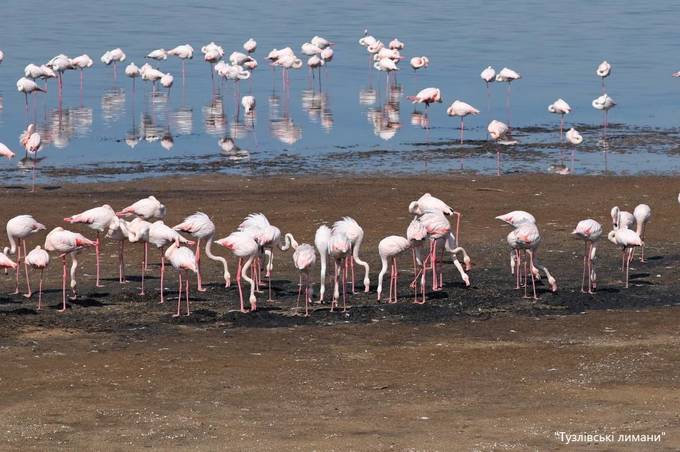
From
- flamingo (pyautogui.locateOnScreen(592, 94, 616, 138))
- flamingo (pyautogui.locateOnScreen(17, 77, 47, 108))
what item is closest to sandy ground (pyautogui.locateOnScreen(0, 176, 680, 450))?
flamingo (pyautogui.locateOnScreen(592, 94, 616, 138))

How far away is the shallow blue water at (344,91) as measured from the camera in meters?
24.0

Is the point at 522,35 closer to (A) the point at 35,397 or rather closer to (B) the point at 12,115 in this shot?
(B) the point at 12,115

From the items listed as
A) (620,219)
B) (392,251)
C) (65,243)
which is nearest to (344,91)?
(620,219)

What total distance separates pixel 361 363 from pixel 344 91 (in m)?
22.0

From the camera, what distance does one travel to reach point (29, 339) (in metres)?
12.4

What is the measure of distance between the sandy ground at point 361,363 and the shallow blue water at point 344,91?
22.3ft

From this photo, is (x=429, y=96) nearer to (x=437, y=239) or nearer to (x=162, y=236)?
(x=437, y=239)

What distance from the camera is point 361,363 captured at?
11695mm

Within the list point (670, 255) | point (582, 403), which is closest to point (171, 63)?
point (670, 255)

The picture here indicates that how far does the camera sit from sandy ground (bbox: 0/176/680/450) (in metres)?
9.78

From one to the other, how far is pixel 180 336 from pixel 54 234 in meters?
2.01

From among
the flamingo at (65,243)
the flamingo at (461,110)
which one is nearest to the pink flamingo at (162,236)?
the flamingo at (65,243)

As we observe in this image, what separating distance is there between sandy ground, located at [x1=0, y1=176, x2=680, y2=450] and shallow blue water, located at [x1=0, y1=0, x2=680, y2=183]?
680 cm

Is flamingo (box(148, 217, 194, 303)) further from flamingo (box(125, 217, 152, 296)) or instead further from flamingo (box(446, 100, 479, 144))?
flamingo (box(446, 100, 479, 144))
